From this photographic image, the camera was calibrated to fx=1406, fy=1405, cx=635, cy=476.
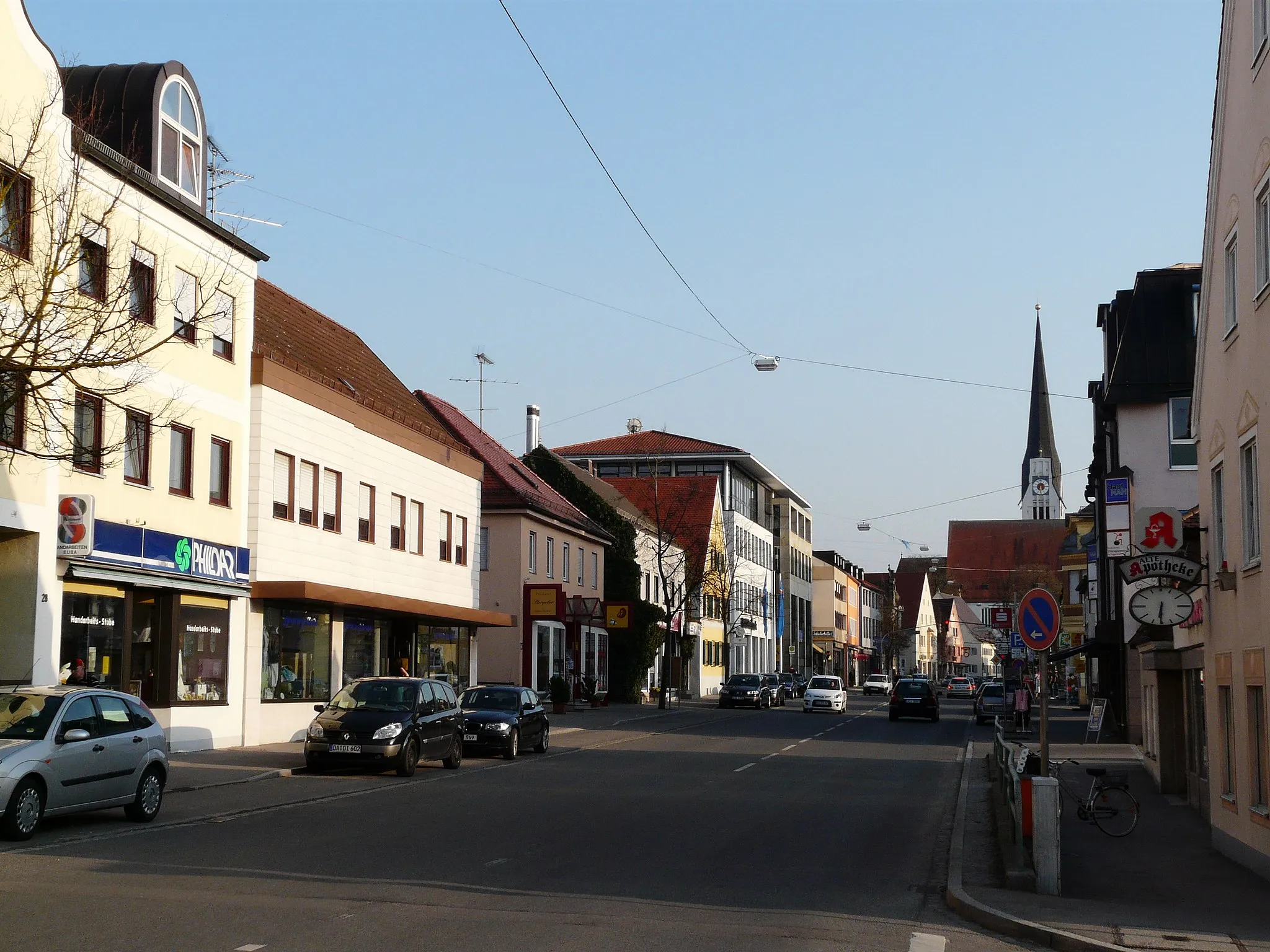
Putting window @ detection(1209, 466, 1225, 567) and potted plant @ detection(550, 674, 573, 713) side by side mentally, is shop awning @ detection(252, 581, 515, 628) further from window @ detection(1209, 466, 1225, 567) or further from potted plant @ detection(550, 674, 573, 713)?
window @ detection(1209, 466, 1225, 567)

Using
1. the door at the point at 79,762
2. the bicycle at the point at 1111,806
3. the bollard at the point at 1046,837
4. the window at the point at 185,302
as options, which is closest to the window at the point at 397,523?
the window at the point at 185,302

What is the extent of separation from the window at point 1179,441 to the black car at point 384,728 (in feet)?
63.0

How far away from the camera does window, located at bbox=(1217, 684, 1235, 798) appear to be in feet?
52.0

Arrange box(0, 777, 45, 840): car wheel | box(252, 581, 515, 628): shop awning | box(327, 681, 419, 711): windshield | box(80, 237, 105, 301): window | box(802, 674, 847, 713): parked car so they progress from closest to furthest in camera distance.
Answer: box(0, 777, 45, 840): car wheel, box(80, 237, 105, 301): window, box(327, 681, 419, 711): windshield, box(252, 581, 515, 628): shop awning, box(802, 674, 847, 713): parked car

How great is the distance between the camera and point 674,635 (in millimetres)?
72000

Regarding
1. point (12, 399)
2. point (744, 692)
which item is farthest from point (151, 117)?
point (744, 692)

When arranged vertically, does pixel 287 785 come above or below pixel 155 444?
below

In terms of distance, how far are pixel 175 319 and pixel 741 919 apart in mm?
20138

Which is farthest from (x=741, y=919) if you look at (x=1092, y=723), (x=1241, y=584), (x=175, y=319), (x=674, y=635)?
(x=674, y=635)

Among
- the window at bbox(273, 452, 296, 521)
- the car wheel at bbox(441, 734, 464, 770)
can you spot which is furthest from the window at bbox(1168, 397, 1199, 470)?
the window at bbox(273, 452, 296, 521)

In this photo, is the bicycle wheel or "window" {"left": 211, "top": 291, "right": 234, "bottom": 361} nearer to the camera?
the bicycle wheel

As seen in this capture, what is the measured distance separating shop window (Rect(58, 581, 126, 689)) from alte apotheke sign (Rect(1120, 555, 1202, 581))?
1627 cm

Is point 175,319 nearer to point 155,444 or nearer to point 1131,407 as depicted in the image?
point 155,444

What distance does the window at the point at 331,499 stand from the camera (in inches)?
1292
